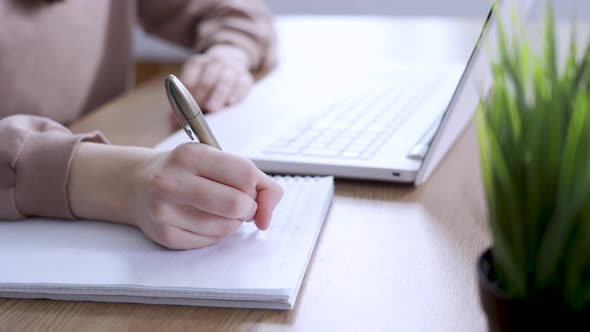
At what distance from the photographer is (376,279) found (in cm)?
50

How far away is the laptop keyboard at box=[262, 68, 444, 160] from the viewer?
72 cm

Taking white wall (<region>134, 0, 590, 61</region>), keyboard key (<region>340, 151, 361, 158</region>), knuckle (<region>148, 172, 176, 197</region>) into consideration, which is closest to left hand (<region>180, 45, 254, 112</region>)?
keyboard key (<region>340, 151, 361, 158</region>)

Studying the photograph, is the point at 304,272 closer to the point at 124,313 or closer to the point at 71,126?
the point at 124,313

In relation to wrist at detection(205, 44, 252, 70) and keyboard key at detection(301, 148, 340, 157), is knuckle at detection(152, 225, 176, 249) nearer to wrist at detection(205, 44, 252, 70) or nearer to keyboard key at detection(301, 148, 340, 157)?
keyboard key at detection(301, 148, 340, 157)

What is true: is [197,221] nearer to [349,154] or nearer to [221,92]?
[349,154]

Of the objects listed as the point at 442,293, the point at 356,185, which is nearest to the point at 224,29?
the point at 356,185

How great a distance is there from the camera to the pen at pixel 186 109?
1.80 ft

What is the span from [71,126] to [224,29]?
0.34 metres

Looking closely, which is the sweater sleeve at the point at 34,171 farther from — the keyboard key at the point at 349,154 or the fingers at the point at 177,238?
the keyboard key at the point at 349,154

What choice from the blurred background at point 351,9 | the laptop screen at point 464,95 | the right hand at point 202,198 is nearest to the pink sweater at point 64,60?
the right hand at point 202,198

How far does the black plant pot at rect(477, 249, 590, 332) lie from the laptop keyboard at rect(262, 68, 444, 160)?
1.18ft

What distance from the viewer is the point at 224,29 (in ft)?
3.73

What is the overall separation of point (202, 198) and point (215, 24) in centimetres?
70

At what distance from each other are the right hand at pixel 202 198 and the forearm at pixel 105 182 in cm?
4
